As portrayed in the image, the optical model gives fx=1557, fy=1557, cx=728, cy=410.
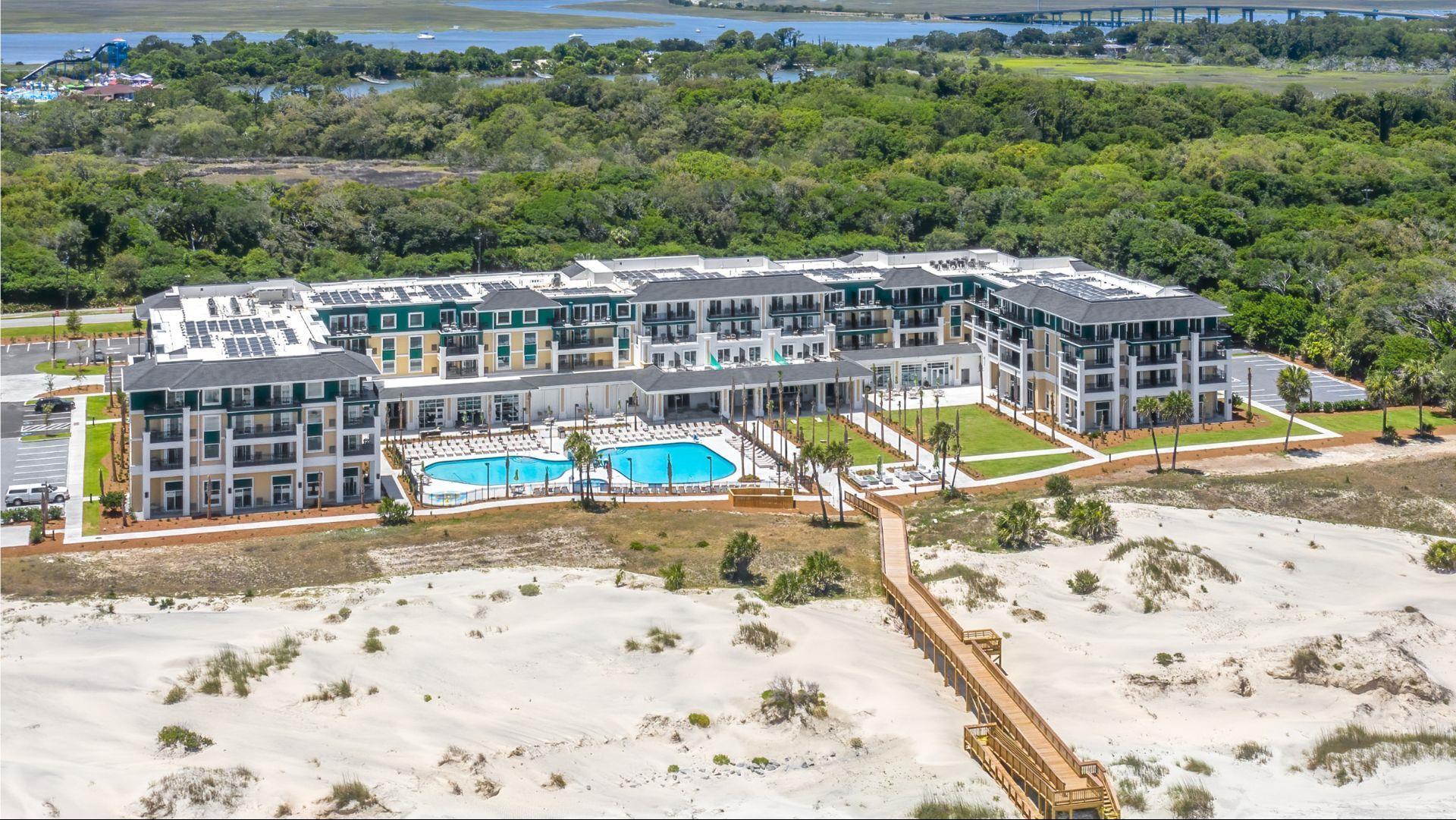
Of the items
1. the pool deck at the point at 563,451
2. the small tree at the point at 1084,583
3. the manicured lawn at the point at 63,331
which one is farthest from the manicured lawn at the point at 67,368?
the small tree at the point at 1084,583

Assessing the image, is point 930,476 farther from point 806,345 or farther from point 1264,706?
point 1264,706

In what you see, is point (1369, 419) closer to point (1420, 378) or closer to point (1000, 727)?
point (1420, 378)

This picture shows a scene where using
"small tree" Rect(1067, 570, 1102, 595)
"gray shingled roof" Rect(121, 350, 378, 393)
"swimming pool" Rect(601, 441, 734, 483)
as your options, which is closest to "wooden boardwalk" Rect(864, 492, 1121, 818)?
"small tree" Rect(1067, 570, 1102, 595)

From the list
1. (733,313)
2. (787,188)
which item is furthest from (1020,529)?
(787,188)

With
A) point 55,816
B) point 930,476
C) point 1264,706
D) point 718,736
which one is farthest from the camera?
point 930,476

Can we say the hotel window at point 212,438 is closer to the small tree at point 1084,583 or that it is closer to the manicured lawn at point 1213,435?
the small tree at point 1084,583

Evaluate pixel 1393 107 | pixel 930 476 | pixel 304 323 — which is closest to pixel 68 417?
pixel 304 323

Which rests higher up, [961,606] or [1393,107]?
[1393,107]

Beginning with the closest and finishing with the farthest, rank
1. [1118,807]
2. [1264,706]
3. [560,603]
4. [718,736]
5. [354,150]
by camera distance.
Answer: [1118,807] < [718,736] < [1264,706] < [560,603] < [354,150]
